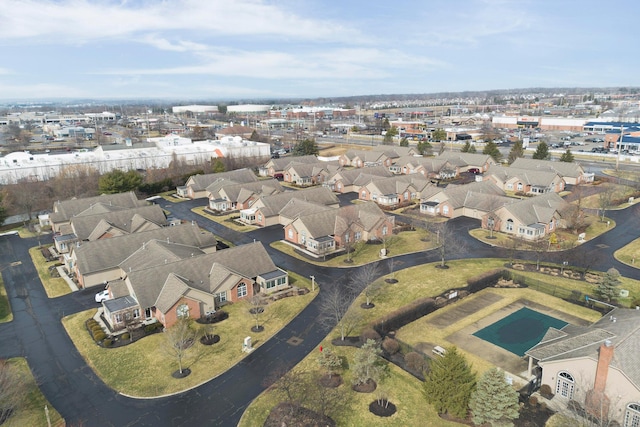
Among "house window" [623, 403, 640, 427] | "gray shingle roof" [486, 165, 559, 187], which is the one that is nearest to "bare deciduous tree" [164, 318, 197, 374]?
"house window" [623, 403, 640, 427]

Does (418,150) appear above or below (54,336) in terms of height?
above

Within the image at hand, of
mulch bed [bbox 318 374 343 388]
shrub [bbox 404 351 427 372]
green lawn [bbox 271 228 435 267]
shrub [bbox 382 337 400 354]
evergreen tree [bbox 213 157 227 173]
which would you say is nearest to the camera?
mulch bed [bbox 318 374 343 388]

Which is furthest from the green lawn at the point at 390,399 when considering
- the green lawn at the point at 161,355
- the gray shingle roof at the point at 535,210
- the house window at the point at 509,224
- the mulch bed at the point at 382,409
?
the gray shingle roof at the point at 535,210

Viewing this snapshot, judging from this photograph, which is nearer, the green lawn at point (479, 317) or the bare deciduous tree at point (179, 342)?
the bare deciduous tree at point (179, 342)

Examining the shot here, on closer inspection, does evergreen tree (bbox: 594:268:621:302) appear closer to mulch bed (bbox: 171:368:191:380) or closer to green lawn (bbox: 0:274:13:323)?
mulch bed (bbox: 171:368:191:380)

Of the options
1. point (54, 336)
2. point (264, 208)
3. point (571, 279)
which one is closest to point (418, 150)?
point (264, 208)

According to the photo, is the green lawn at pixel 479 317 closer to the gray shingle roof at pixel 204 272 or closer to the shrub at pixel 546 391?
the shrub at pixel 546 391

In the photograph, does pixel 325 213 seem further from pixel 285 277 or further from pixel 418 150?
pixel 418 150
